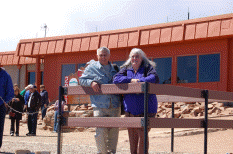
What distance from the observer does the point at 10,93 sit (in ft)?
24.1

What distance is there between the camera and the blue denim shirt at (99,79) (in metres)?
5.34

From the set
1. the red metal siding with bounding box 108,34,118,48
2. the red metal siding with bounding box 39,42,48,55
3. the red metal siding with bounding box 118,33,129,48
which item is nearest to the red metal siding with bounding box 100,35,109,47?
the red metal siding with bounding box 108,34,118,48

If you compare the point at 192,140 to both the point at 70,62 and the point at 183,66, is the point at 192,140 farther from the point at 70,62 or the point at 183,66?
the point at 70,62

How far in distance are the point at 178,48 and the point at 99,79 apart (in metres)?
14.8

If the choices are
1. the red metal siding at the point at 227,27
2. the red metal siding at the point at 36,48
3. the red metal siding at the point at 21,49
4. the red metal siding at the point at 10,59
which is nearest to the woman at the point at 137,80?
the red metal siding at the point at 227,27

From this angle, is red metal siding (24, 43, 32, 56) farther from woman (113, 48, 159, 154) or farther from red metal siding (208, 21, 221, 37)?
woman (113, 48, 159, 154)

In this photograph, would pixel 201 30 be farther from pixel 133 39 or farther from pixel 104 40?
pixel 104 40

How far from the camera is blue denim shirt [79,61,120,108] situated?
534 cm

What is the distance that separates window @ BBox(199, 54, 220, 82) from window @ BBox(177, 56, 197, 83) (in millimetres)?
336

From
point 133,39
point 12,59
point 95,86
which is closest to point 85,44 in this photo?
point 133,39

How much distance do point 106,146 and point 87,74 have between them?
106 centimetres

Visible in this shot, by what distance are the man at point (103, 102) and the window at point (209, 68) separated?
13.5 meters

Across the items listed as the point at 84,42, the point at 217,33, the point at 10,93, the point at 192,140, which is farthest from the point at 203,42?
the point at 10,93

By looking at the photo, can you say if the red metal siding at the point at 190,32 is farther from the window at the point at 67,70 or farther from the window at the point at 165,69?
the window at the point at 67,70
